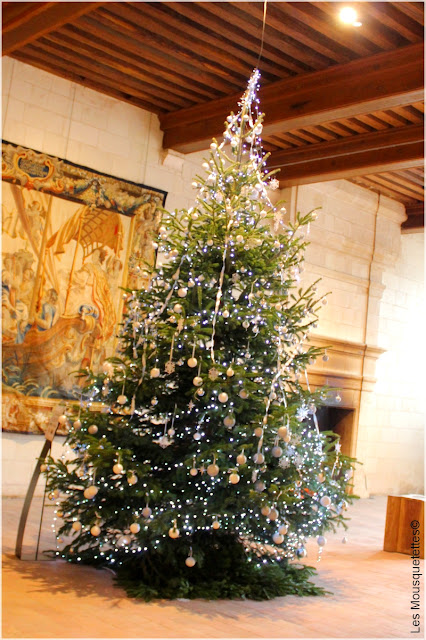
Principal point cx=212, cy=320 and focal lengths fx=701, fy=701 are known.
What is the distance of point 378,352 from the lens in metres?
11.7

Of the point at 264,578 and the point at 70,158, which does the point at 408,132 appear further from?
the point at 264,578

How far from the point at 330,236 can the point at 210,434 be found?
23.4ft

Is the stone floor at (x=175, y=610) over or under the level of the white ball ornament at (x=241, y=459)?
under

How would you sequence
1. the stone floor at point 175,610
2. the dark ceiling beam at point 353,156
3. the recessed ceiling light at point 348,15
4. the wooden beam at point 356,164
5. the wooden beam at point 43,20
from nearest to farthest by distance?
the stone floor at point 175,610
the wooden beam at point 43,20
the recessed ceiling light at point 348,15
the dark ceiling beam at point 353,156
the wooden beam at point 356,164

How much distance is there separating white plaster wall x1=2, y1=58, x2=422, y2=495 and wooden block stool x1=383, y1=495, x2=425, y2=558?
3.75 meters

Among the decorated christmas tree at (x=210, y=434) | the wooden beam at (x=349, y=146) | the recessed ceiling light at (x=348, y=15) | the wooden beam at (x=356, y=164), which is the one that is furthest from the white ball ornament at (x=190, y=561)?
the wooden beam at (x=356, y=164)

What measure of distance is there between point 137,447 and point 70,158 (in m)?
4.56

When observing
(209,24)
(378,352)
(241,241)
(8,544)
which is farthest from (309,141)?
(8,544)

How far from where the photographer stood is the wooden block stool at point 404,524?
6.33m

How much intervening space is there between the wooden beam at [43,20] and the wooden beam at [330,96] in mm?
2426

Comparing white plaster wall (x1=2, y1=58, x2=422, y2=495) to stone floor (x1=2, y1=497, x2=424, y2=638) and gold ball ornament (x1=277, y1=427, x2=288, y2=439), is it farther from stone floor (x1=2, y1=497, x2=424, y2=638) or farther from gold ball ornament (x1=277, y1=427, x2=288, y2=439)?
gold ball ornament (x1=277, y1=427, x2=288, y2=439)

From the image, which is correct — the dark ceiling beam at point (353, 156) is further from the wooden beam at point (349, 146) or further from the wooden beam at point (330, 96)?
the wooden beam at point (330, 96)

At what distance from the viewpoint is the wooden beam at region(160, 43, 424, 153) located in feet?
21.3

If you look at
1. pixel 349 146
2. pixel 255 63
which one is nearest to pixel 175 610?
pixel 255 63
